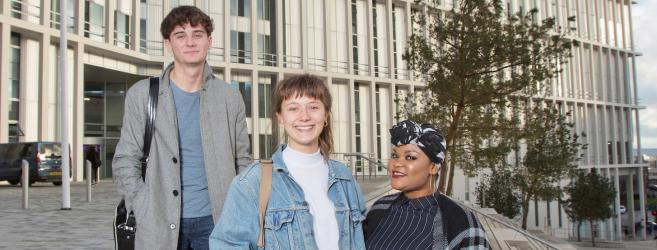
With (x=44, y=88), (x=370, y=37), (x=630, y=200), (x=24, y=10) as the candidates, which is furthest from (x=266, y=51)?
(x=630, y=200)

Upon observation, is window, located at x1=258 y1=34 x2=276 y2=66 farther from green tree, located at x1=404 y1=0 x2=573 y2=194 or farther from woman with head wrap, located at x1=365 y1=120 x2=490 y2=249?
woman with head wrap, located at x1=365 y1=120 x2=490 y2=249

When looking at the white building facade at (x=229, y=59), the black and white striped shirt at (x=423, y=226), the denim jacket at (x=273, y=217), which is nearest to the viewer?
the denim jacket at (x=273, y=217)

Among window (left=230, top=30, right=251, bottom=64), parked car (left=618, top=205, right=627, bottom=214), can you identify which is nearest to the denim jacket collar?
window (left=230, top=30, right=251, bottom=64)

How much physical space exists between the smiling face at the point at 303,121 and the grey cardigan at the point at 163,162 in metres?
0.54

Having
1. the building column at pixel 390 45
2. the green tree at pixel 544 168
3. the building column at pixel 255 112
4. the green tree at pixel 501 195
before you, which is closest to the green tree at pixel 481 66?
the green tree at pixel 544 168

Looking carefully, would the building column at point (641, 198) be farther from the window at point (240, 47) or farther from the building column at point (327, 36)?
the window at point (240, 47)

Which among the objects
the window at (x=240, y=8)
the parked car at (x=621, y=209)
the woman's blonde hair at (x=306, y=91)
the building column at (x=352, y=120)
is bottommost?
the parked car at (x=621, y=209)

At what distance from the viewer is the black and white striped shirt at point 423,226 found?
2.58m

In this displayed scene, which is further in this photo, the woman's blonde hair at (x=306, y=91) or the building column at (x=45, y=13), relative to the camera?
the building column at (x=45, y=13)

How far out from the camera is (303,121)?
242 centimetres

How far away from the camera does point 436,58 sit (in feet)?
60.1

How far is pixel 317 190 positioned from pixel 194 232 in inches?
28.8

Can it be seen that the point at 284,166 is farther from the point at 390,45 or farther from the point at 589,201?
the point at 589,201

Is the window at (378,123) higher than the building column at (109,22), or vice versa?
the building column at (109,22)
